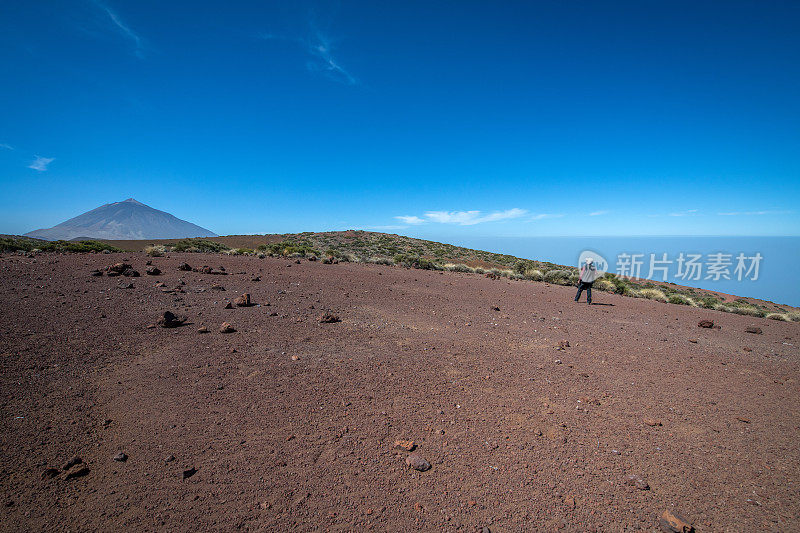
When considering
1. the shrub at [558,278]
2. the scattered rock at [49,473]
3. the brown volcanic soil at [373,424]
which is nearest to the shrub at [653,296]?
the shrub at [558,278]

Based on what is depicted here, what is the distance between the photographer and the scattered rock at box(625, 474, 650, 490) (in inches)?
111

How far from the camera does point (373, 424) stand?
3557 millimetres

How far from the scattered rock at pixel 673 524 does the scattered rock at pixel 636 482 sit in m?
0.27

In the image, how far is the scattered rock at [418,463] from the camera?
2.95m

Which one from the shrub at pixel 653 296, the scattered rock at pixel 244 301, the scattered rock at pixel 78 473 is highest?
the scattered rock at pixel 244 301

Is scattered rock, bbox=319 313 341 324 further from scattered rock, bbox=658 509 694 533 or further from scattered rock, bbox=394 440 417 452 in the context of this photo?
scattered rock, bbox=658 509 694 533

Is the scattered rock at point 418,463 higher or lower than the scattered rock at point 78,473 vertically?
higher

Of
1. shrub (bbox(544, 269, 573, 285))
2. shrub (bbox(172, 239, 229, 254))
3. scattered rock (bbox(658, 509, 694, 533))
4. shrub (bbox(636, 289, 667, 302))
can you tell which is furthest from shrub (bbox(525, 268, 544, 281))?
shrub (bbox(172, 239, 229, 254))

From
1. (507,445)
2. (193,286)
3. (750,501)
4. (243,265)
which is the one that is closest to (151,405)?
(507,445)

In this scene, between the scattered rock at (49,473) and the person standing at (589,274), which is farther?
the person standing at (589,274)

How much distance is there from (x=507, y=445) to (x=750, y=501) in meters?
1.94

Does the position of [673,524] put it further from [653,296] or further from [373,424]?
[653,296]

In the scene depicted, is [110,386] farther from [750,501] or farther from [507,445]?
[750,501]

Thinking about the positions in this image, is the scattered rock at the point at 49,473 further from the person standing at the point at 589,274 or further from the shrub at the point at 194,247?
the shrub at the point at 194,247
